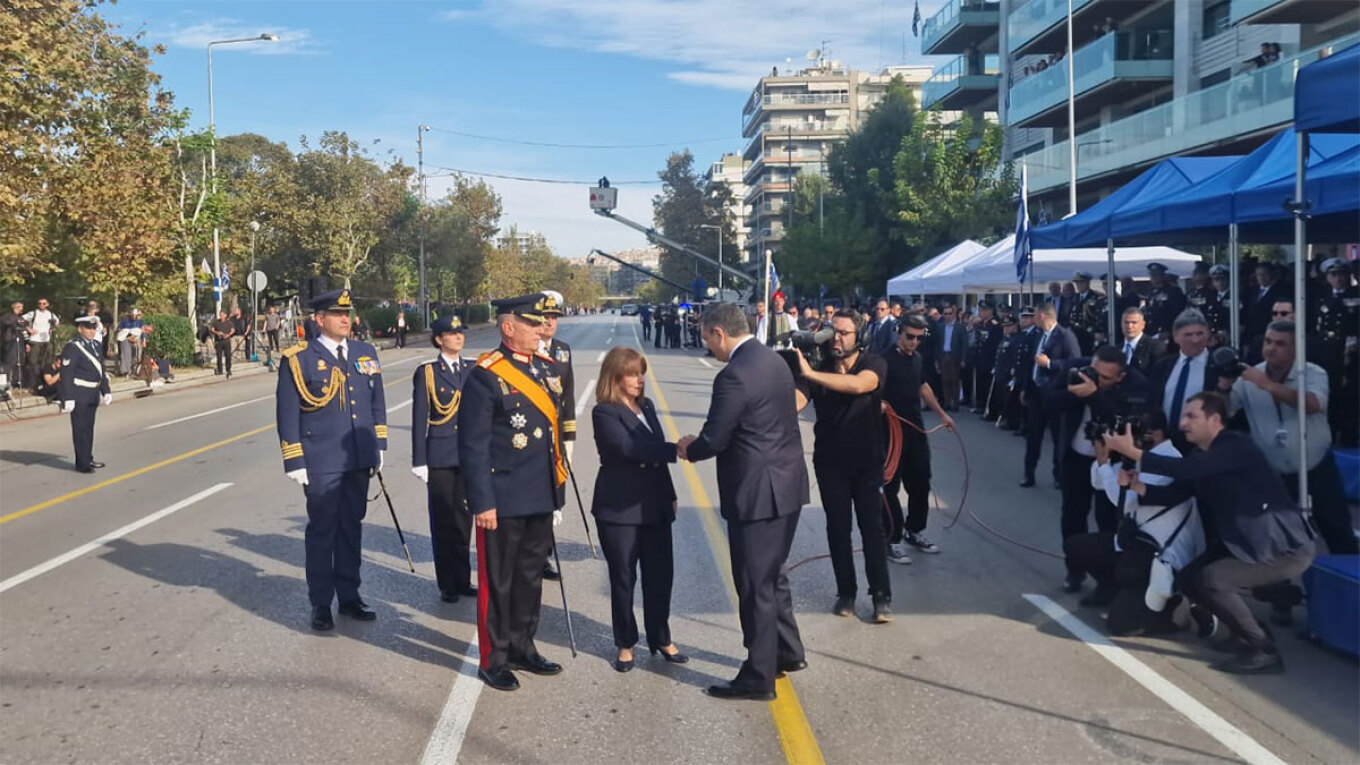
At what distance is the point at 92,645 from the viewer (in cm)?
640

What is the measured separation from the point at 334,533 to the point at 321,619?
498 millimetres

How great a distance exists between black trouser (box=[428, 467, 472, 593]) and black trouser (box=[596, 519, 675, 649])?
168 centimetres

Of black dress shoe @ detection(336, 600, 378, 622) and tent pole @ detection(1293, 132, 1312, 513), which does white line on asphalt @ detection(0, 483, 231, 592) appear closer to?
black dress shoe @ detection(336, 600, 378, 622)

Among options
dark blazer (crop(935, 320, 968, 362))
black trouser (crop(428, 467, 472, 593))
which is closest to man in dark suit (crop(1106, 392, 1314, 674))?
black trouser (crop(428, 467, 472, 593))


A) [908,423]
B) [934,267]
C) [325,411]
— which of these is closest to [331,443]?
[325,411]

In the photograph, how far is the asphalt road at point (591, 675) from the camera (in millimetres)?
4887

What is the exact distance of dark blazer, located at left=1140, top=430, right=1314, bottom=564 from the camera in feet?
19.5

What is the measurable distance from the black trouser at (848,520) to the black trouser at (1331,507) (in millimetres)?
2492

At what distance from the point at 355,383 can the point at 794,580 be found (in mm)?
3075

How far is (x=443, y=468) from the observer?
7.36m

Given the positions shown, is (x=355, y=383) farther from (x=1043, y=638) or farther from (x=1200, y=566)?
(x=1200, y=566)

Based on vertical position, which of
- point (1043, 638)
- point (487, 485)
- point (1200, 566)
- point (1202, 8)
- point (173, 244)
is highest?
point (1202, 8)

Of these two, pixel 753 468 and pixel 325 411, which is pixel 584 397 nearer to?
pixel 325 411

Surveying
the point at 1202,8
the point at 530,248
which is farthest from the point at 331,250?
the point at 530,248
